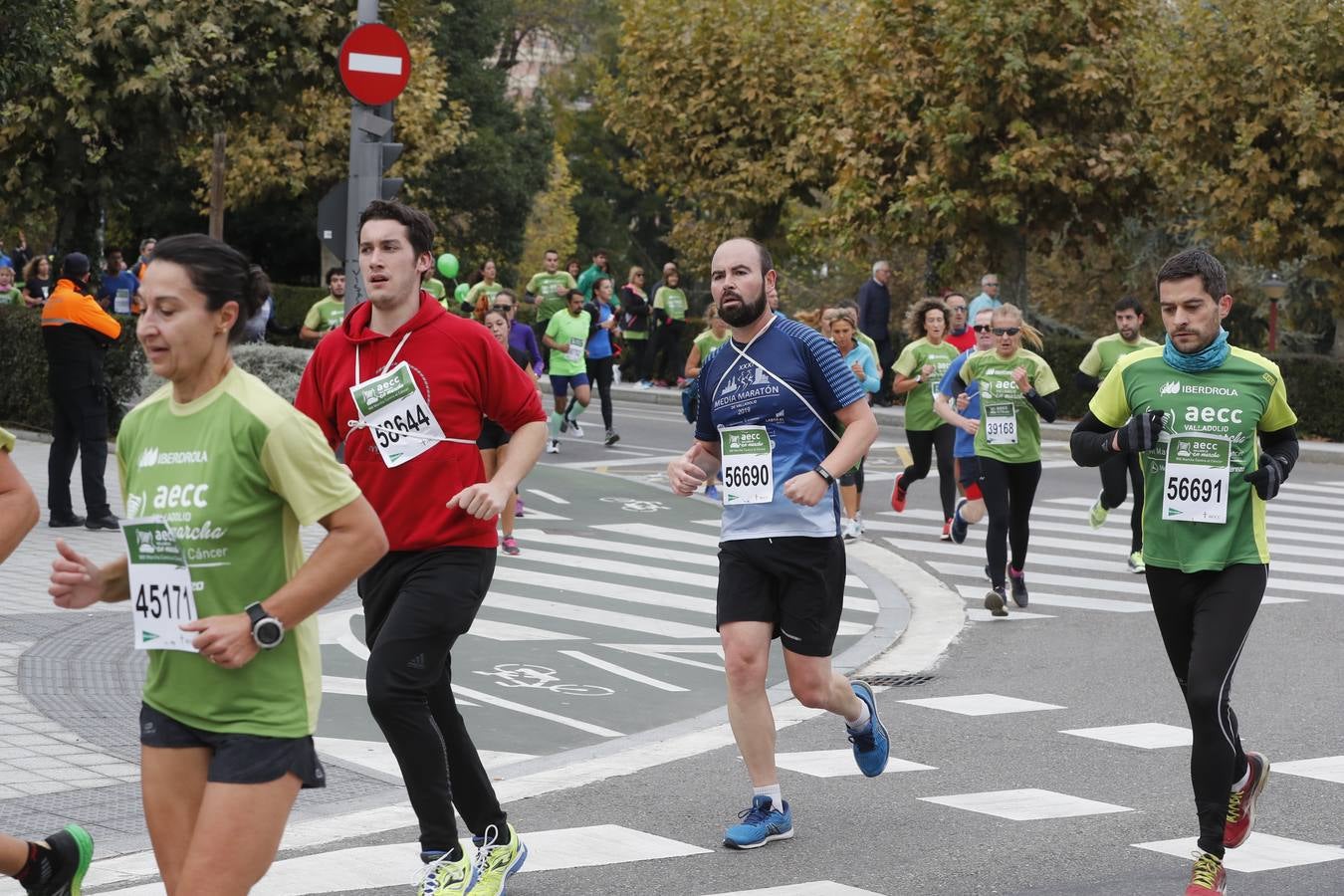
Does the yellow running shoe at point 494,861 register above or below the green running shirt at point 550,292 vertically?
below

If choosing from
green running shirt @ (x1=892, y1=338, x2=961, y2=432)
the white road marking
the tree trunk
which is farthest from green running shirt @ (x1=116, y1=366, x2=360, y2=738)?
the tree trunk

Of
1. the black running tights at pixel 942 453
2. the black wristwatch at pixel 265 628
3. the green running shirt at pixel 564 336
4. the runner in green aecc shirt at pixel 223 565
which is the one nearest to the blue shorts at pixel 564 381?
the green running shirt at pixel 564 336

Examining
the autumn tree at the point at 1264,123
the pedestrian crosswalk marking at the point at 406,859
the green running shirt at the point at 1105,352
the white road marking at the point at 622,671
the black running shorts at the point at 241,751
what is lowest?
the white road marking at the point at 622,671

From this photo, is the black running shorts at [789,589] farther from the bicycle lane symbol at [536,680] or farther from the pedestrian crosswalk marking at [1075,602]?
the pedestrian crosswalk marking at [1075,602]

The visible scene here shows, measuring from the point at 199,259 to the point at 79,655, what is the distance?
5965 millimetres

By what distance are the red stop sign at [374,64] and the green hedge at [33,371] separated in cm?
836

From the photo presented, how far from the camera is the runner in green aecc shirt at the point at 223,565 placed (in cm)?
389

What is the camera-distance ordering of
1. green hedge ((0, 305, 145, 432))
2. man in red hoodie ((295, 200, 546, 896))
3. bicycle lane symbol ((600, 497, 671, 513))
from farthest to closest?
green hedge ((0, 305, 145, 432)), bicycle lane symbol ((600, 497, 671, 513)), man in red hoodie ((295, 200, 546, 896))

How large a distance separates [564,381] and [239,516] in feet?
60.1

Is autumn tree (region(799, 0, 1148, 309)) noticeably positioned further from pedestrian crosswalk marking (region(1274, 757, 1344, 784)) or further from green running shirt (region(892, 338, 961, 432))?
pedestrian crosswalk marking (region(1274, 757, 1344, 784))

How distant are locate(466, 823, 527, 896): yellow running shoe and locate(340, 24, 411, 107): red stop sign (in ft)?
25.3

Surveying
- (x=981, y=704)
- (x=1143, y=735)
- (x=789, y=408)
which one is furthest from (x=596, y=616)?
(x=789, y=408)

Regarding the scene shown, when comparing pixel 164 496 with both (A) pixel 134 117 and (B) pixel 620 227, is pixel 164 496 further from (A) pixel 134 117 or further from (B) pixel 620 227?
(B) pixel 620 227

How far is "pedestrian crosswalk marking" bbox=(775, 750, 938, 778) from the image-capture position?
7.69 m
